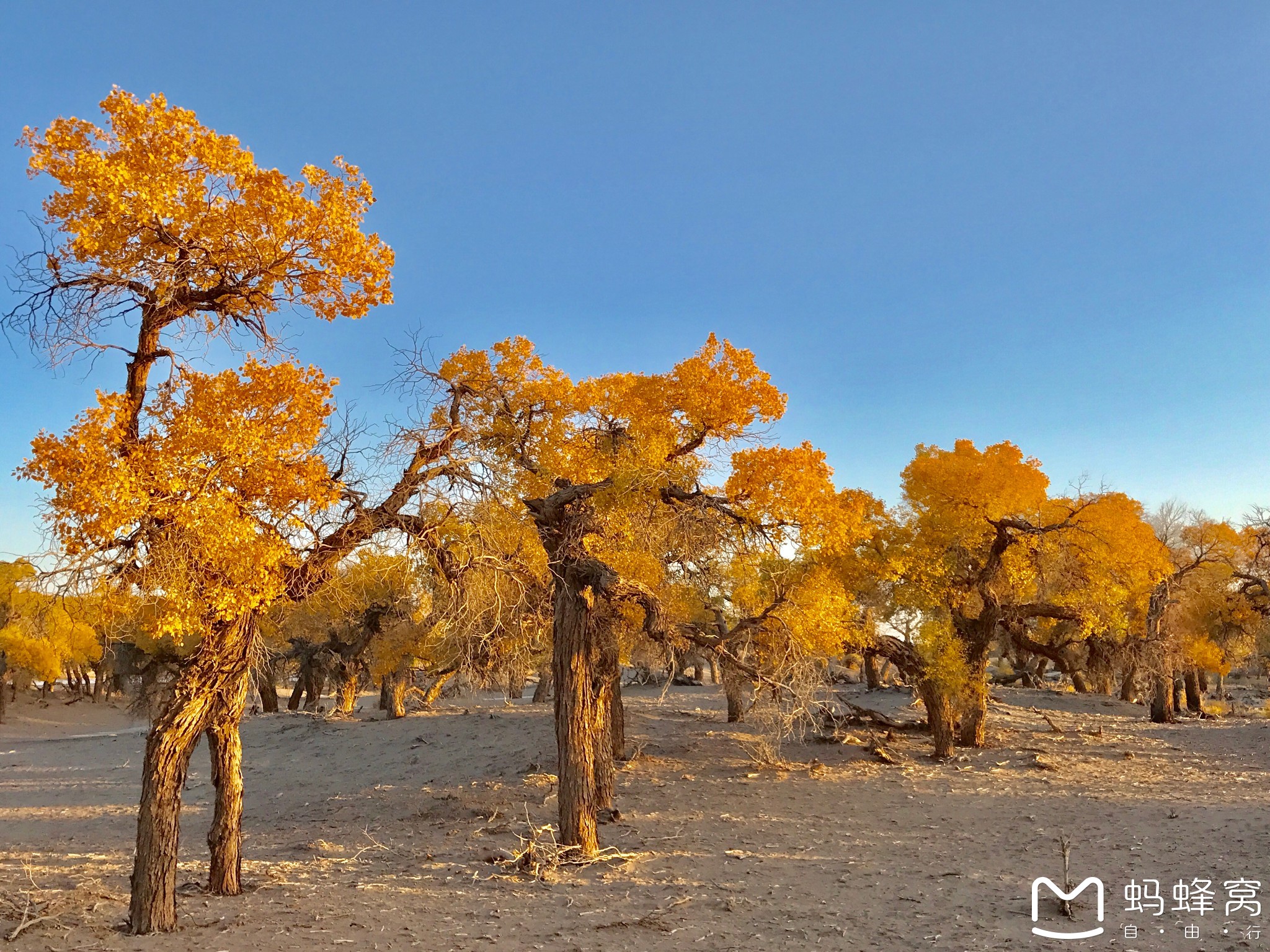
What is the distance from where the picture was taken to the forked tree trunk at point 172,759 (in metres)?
7.35

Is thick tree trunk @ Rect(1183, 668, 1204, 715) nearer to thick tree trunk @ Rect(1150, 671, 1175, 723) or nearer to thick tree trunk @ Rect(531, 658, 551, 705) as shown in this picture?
thick tree trunk @ Rect(1150, 671, 1175, 723)

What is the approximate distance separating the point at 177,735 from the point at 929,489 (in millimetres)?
14775

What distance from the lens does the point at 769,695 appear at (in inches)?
478

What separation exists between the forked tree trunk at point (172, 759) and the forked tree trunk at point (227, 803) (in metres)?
0.32

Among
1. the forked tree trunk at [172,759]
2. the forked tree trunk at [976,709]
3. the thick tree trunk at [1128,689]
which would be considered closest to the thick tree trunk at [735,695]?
the forked tree trunk at [976,709]

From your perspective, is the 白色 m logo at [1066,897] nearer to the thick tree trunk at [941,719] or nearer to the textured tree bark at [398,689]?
the thick tree trunk at [941,719]

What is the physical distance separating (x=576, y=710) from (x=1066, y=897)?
5.88 m

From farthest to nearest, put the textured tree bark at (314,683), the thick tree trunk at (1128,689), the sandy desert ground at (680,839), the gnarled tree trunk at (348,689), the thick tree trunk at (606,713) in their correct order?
the thick tree trunk at (1128,689) < the textured tree bark at (314,683) < the gnarled tree trunk at (348,689) < the thick tree trunk at (606,713) < the sandy desert ground at (680,839)

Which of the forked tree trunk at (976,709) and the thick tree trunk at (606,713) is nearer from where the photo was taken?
the thick tree trunk at (606,713)

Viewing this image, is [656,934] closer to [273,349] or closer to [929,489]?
[273,349]

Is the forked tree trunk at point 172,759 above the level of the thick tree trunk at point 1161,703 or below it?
above

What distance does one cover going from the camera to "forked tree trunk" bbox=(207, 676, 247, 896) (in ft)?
27.8

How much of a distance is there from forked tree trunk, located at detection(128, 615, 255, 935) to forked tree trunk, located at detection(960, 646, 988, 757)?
49.2ft

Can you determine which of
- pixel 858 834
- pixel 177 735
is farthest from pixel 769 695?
pixel 177 735
